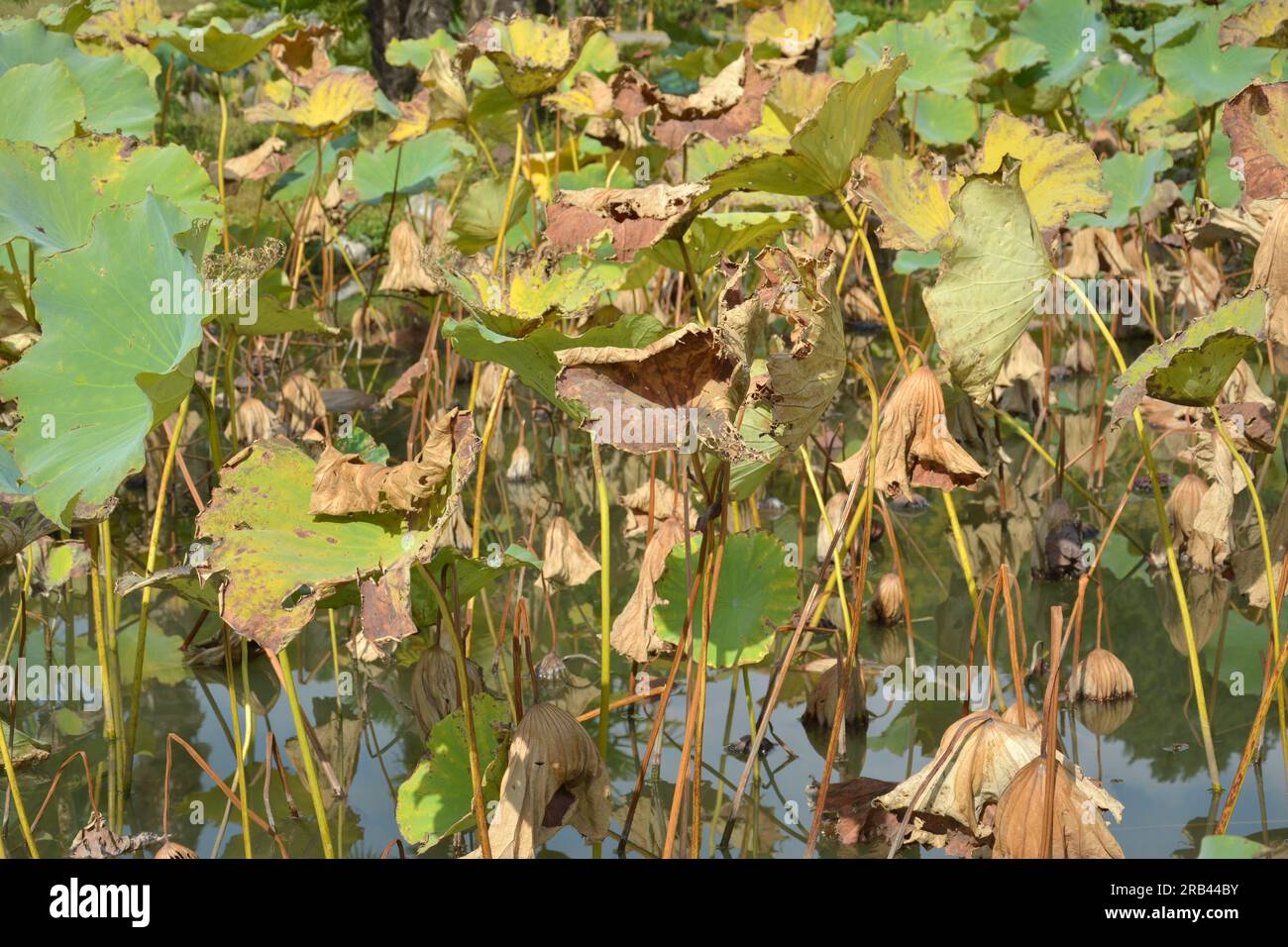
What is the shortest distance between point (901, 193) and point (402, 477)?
0.80 metres

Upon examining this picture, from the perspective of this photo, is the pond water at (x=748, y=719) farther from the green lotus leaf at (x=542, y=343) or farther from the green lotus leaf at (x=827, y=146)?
the green lotus leaf at (x=827, y=146)

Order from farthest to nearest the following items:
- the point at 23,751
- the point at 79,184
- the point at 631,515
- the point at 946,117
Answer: the point at 946,117, the point at 631,515, the point at 23,751, the point at 79,184

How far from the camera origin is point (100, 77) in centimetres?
257

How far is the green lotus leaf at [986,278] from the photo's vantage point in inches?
61.0

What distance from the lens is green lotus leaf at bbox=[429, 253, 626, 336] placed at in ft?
5.04

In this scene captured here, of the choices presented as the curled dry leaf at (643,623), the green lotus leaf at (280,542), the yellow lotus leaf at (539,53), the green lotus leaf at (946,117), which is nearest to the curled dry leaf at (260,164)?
the yellow lotus leaf at (539,53)

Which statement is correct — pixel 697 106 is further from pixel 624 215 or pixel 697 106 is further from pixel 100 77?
pixel 100 77

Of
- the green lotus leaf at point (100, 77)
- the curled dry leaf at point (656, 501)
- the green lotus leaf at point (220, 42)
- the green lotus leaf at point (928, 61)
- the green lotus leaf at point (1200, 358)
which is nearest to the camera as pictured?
the green lotus leaf at point (1200, 358)

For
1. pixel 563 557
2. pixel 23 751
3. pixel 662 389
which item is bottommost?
pixel 23 751

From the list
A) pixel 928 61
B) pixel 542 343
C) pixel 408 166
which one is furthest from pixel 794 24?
pixel 542 343

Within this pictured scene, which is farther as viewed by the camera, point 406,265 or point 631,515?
point 406,265

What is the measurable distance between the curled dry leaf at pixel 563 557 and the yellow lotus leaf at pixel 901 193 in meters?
1.02

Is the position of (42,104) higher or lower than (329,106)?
lower

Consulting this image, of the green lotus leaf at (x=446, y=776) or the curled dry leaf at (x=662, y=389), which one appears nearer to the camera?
the curled dry leaf at (x=662, y=389)
